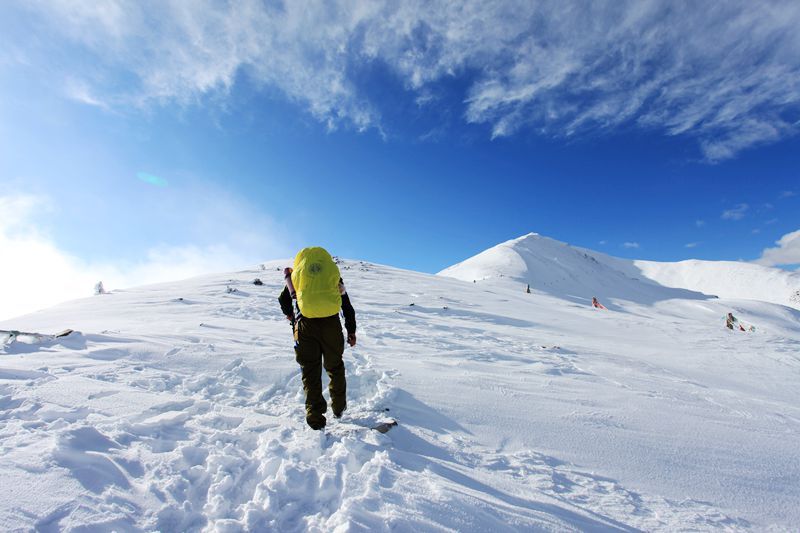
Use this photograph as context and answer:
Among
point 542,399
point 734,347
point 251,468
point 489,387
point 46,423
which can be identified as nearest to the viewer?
point 251,468

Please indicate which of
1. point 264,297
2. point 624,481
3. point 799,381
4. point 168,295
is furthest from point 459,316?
point 168,295

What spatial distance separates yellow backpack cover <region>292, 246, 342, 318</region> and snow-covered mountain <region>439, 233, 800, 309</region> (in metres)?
35.0

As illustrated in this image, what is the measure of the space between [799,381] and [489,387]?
6615 mm

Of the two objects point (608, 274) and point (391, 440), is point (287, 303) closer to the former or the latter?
point (391, 440)

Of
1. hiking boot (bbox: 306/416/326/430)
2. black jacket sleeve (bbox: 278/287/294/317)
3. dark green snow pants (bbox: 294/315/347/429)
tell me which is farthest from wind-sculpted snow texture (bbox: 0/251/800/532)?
black jacket sleeve (bbox: 278/287/294/317)

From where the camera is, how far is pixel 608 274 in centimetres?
7800

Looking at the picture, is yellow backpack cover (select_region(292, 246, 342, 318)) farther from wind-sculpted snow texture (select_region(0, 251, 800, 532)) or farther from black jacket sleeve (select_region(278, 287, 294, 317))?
wind-sculpted snow texture (select_region(0, 251, 800, 532))

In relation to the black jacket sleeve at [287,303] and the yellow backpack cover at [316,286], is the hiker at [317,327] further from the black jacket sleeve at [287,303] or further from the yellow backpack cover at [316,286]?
the black jacket sleeve at [287,303]

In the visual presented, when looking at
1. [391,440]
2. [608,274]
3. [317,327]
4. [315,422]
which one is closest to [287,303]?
[317,327]

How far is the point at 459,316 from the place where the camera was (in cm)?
1400

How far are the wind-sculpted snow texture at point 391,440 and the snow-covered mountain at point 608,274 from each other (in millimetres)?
31526

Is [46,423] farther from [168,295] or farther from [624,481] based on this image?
[168,295]

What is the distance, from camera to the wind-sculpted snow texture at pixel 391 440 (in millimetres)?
2680

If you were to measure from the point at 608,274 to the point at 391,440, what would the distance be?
282 ft
